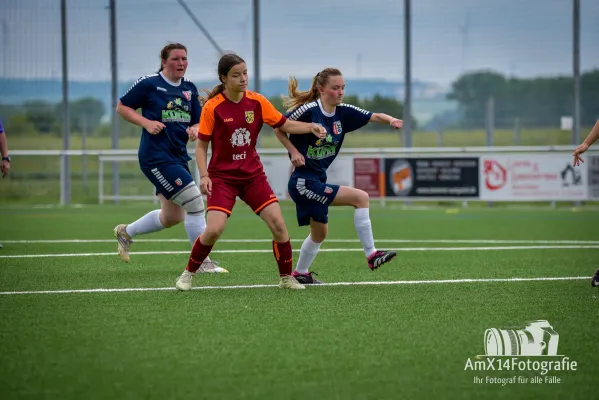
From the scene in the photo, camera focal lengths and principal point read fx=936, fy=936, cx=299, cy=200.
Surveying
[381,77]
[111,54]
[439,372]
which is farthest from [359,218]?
[111,54]

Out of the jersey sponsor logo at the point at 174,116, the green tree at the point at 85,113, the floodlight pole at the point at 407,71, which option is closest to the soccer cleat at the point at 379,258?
the jersey sponsor logo at the point at 174,116

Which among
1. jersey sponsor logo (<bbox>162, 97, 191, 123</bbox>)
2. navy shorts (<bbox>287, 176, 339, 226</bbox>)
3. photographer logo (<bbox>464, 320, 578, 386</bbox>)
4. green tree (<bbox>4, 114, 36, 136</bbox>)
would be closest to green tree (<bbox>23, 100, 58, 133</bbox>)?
green tree (<bbox>4, 114, 36, 136</bbox>)

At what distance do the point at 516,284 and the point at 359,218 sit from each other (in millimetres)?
1382

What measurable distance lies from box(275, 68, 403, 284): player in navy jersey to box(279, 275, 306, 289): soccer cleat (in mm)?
374

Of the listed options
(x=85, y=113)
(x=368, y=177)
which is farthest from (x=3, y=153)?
(x=85, y=113)

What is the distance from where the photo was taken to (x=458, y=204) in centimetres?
2167

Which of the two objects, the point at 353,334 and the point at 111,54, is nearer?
the point at 353,334

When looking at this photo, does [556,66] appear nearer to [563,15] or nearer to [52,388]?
[563,15]

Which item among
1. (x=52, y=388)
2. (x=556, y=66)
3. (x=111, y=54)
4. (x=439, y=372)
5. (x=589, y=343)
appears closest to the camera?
(x=52, y=388)

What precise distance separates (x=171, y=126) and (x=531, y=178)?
13471 mm

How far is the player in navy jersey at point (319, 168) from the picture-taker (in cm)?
771

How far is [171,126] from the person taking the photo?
8.74 metres

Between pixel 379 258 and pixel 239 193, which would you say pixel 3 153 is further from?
pixel 379 258

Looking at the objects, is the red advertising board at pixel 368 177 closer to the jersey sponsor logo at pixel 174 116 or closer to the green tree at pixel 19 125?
the green tree at pixel 19 125
